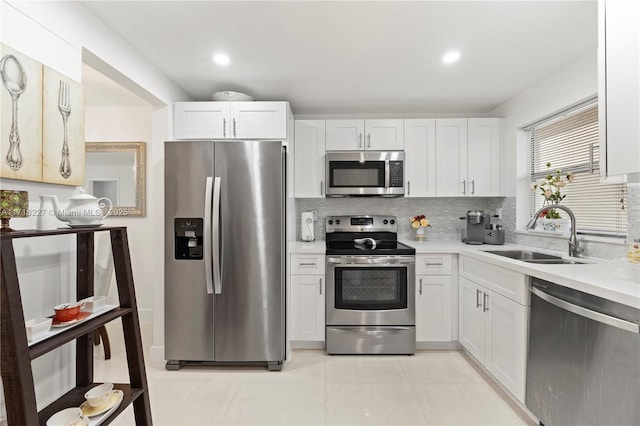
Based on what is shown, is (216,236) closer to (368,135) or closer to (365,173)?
(365,173)

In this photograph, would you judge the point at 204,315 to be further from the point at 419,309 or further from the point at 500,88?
the point at 500,88

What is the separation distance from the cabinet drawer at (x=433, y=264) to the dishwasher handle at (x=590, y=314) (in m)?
1.13

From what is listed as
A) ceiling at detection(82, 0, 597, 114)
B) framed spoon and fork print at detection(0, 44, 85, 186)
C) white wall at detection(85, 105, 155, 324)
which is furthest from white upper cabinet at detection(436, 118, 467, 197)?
white wall at detection(85, 105, 155, 324)

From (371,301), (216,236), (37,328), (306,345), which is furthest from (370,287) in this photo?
(37,328)

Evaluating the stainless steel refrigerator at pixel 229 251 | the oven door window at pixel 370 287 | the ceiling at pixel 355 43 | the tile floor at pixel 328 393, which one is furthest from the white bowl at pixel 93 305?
the oven door window at pixel 370 287

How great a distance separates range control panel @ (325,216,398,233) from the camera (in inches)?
147

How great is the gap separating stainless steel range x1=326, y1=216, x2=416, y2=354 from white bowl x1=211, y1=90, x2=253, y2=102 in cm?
157

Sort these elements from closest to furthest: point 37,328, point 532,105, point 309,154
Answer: point 37,328 → point 532,105 → point 309,154

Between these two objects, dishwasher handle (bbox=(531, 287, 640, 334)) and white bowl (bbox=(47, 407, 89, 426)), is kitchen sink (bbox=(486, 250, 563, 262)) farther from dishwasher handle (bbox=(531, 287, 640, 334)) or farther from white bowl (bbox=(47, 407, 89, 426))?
white bowl (bbox=(47, 407, 89, 426))

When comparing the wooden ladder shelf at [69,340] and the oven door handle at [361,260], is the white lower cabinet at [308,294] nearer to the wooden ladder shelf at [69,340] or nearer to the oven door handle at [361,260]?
the oven door handle at [361,260]

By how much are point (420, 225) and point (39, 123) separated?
10.3 ft

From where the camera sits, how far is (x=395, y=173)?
3377mm

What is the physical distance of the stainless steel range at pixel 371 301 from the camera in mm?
2992

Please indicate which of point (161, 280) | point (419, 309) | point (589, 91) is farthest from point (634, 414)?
point (161, 280)
